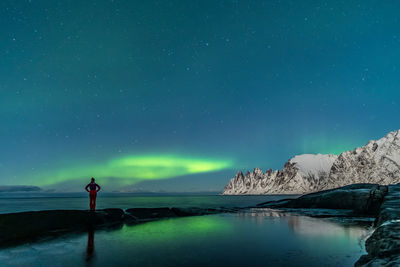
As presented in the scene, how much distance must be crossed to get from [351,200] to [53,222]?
98.7ft

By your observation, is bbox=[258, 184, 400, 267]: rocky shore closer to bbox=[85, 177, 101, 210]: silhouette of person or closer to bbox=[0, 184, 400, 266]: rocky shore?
bbox=[0, 184, 400, 266]: rocky shore

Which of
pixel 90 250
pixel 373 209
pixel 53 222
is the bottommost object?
pixel 373 209

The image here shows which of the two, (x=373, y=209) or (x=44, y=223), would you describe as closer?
(x=44, y=223)

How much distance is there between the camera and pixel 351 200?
92.5 ft

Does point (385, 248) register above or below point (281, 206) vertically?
above

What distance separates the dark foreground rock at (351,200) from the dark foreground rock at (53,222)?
22.0 metres

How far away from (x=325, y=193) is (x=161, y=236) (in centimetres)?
2815

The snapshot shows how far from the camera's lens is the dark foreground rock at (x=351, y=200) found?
25.2 metres

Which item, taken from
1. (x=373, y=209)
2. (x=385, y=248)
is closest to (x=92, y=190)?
(x=385, y=248)

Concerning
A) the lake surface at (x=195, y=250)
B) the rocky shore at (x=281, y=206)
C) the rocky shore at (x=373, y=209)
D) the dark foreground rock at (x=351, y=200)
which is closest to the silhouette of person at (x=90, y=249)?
the lake surface at (x=195, y=250)

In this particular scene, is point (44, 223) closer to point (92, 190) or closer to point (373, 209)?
point (92, 190)

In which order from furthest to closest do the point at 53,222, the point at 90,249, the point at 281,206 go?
the point at 281,206 < the point at 53,222 < the point at 90,249

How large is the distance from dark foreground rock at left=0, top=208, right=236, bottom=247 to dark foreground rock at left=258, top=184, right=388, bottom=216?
22017mm

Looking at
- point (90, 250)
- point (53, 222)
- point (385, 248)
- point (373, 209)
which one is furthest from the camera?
point (373, 209)
